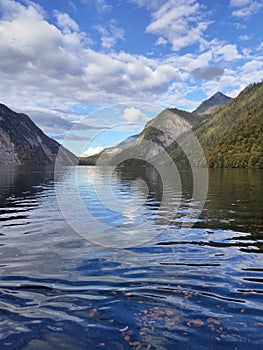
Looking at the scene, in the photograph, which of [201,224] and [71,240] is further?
[201,224]

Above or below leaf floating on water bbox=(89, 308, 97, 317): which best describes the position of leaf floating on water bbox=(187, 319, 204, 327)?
below

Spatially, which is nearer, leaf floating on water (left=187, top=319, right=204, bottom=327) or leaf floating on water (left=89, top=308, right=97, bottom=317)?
leaf floating on water (left=187, top=319, right=204, bottom=327)

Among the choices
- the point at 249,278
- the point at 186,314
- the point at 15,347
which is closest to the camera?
the point at 15,347

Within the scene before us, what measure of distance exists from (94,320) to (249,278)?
7.35 m

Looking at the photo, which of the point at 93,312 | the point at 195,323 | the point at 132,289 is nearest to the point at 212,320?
the point at 195,323

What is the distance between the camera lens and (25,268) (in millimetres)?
14914

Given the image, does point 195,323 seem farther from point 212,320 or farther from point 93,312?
point 93,312

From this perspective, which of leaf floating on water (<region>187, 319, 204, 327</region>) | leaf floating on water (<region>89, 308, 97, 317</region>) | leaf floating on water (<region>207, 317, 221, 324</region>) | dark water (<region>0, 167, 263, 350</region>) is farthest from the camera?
leaf floating on water (<region>89, 308, 97, 317</region>)

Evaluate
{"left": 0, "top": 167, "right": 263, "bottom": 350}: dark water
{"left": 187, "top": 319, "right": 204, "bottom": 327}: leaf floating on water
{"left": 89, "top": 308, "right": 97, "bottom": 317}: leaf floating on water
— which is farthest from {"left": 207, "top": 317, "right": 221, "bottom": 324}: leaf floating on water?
{"left": 89, "top": 308, "right": 97, "bottom": 317}: leaf floating on water

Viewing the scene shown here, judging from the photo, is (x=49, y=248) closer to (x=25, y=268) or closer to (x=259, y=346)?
(x=25, y=268)

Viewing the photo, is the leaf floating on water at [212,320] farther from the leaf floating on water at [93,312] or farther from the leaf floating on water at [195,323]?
the leaf floating on water at [93,312]

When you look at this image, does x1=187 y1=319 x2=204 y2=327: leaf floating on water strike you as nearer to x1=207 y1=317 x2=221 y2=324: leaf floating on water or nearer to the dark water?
the dark water

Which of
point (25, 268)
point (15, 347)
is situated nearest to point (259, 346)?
point (15, 347)

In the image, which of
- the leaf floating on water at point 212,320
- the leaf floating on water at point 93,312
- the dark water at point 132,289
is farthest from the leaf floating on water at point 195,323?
the leaf floating on water at point 93,312
